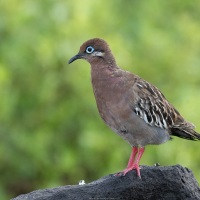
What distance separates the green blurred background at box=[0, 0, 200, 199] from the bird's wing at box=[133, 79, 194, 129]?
2.05 m

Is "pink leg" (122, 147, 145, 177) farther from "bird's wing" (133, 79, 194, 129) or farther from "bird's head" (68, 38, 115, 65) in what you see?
"bird's head" (68, 38, 115, 65)

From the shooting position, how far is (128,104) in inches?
325

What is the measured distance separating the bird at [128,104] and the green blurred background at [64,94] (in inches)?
86.6

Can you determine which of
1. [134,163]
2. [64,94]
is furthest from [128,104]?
[64,94]

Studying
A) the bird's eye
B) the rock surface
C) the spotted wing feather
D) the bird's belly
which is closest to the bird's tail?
the spotted wing feather

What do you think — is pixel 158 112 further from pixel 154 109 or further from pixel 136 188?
pixel 136 188

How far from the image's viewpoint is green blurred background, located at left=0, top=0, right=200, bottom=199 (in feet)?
36.8

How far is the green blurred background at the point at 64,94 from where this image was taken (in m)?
11.2

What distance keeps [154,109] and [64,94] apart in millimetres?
3330

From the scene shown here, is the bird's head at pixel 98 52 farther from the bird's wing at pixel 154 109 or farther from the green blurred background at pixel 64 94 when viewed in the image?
the green blurred background at pixel 64 94

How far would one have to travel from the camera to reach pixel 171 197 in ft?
25.8

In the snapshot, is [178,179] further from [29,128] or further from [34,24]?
[34,24]

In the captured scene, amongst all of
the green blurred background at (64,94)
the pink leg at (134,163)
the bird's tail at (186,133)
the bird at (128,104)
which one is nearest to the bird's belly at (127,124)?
the bird at (128,104)

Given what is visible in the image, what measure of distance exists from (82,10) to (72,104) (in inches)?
48.3
